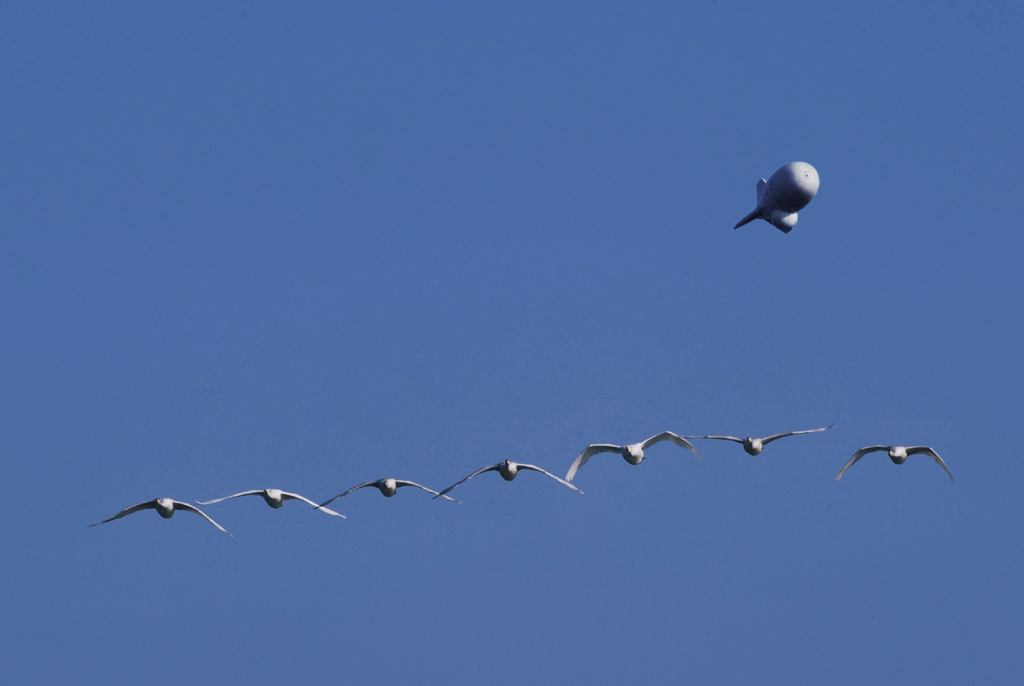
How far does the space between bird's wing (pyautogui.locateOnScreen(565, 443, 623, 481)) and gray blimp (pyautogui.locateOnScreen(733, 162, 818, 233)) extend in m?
37.4

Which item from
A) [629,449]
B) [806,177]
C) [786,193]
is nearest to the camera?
[629,449]

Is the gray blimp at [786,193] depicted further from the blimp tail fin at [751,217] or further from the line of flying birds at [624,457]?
the line of flying birds at [624,457]

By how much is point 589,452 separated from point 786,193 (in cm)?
3883

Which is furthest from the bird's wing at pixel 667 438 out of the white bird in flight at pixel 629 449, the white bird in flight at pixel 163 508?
the white bird in flight at pixel 163 508

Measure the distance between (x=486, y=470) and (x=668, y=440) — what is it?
14.4 metres

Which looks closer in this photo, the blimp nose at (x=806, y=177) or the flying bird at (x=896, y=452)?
the flying bird at (x=896, y=452)

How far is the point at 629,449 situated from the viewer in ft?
316

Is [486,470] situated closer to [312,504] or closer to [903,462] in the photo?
[312,504]

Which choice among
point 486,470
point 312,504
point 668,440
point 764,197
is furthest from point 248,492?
point 764,197

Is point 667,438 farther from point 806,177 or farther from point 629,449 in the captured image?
point 806,177

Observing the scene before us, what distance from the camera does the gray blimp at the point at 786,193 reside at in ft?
393

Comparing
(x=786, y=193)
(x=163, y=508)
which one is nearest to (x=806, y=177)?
(x=786, y=193)

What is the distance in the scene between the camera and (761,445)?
325 ft

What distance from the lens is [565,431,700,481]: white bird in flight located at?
96.6 meters
